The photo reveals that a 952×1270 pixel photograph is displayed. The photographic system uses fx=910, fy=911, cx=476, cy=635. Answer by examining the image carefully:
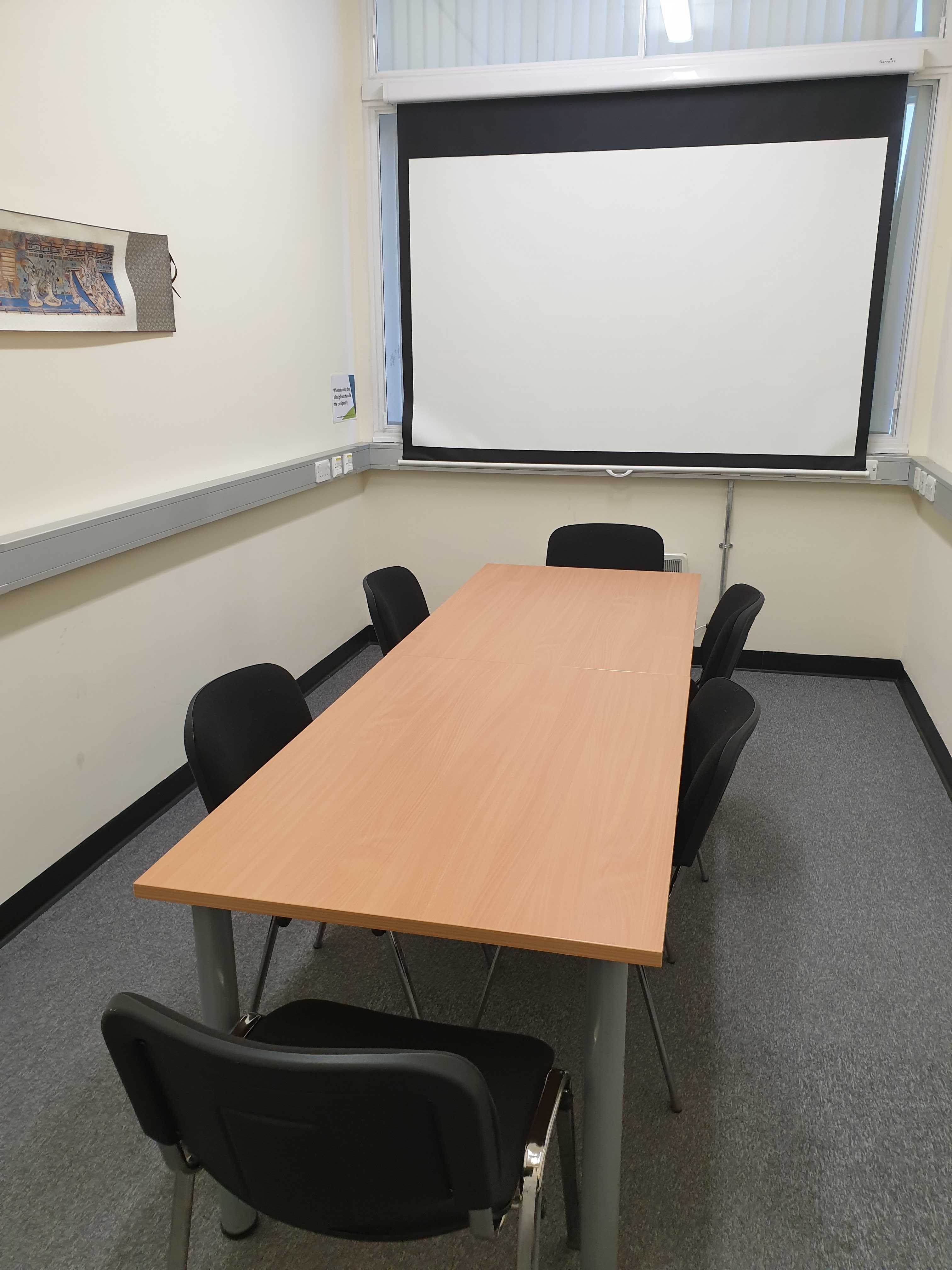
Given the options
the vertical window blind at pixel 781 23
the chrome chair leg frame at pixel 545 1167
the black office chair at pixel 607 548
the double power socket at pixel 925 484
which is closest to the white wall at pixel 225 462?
the double power socket at pixel 925 484

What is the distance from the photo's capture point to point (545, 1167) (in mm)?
1390

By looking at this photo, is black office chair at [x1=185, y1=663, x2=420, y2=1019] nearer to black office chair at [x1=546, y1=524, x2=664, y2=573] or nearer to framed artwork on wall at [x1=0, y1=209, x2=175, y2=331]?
framed artwork on wall at [x1=0, y1=209, x2=175, y2=331]

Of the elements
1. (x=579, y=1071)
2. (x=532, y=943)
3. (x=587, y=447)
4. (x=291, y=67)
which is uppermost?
(x=291, y=67)

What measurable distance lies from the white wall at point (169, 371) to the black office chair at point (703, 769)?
145cm

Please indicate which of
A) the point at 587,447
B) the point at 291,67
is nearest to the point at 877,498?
the point at 587,447

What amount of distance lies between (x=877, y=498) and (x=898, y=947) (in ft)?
7.99

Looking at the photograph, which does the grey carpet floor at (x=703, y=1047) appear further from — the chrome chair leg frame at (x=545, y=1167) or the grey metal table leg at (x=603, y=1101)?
the grey metal table leg at (x=603, y=1101)

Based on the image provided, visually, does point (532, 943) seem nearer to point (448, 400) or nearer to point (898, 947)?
point (898, 947)

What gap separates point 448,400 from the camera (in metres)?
4.53

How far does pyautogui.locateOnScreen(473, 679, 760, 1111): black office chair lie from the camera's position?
5.74 ft

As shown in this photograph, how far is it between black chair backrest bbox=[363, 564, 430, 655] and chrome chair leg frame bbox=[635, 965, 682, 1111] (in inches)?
48.5

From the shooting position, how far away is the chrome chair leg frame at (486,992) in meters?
1.99

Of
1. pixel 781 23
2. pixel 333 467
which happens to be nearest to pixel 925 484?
pixel 781 23

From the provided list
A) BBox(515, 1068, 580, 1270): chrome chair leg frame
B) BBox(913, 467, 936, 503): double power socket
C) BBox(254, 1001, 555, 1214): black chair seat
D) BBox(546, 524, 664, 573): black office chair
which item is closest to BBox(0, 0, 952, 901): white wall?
BBox(913, 467, 936, 503): double power socket
